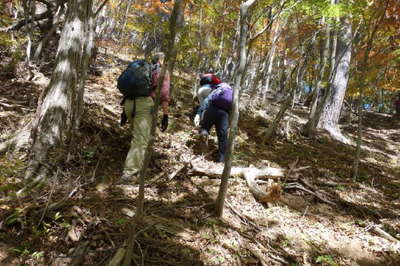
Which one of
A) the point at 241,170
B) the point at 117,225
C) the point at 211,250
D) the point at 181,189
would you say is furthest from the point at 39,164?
the point at 241,170

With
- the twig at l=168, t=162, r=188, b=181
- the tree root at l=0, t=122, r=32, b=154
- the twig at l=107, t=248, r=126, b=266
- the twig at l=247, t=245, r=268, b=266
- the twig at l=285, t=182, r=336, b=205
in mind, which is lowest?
the twig at l=247, t=245, r=268, b=266

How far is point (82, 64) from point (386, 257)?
514 centimetres

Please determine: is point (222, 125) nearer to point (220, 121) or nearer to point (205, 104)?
point (220, 121)

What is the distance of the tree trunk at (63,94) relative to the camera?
144 inches

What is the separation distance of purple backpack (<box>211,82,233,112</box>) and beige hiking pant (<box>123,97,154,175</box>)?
4.69ft

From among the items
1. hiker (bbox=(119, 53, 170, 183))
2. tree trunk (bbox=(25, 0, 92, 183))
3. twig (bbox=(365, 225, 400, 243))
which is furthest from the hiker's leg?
twig (bbox=(365, 225, 400, 243))

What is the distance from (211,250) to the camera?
2.95 metres

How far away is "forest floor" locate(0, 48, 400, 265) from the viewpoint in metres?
2.59

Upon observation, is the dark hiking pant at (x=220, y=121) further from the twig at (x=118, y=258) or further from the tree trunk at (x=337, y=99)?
the tree trunk at (x=337, y=99)

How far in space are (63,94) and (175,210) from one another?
7.67 ft

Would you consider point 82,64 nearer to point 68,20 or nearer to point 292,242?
point 68,20

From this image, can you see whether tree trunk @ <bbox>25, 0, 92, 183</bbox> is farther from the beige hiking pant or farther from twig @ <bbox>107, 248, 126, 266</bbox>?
twig @ <bbox>107, 248, 126, 266</bbox>

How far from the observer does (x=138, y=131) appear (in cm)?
424

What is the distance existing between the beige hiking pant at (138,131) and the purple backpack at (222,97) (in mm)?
1429
